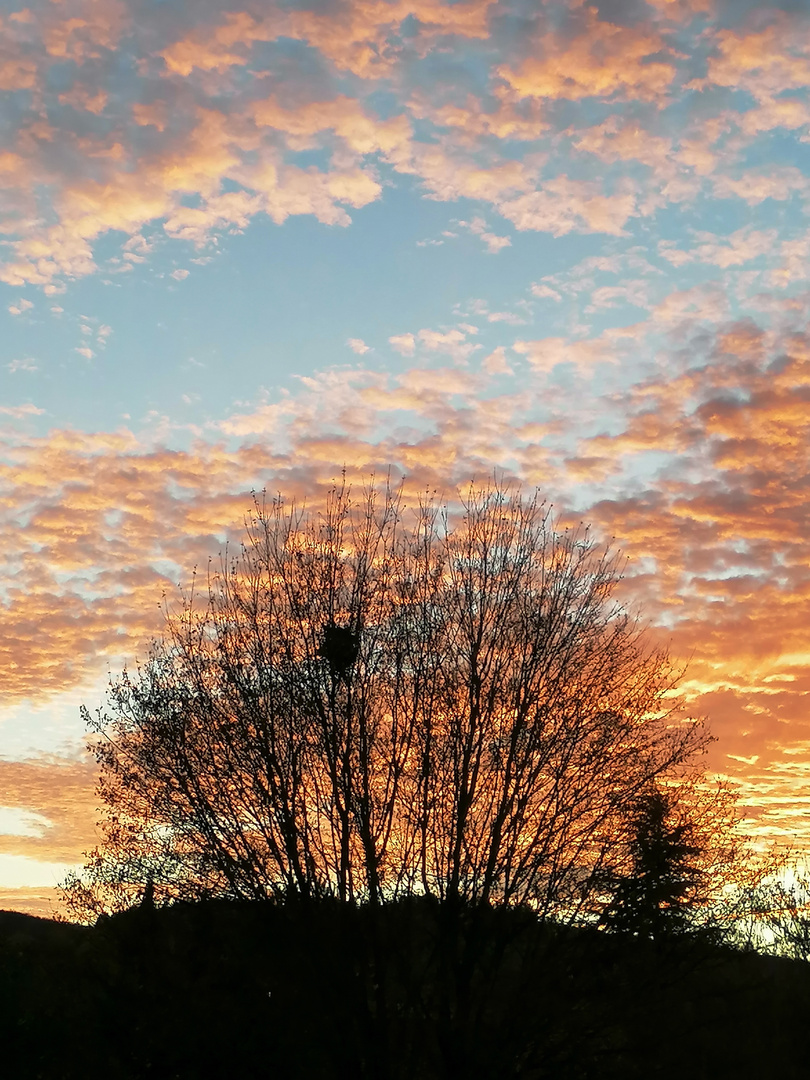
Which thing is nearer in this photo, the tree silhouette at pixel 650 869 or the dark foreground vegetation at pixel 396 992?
the dark foreground vegetation at pixel 396 992

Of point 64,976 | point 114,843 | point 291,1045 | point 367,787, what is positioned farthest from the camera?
point 64,976

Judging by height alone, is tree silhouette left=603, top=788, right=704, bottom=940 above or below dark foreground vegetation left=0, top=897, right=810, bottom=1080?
above

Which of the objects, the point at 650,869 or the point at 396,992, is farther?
the point at 650,869

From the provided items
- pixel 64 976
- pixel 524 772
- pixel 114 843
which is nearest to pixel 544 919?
pixel 524 772

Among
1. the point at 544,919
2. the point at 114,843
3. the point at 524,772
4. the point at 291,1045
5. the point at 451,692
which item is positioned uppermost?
the point at 451,692

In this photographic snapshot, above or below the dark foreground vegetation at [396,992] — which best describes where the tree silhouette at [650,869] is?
above

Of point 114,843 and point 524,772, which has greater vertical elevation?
point 524,772

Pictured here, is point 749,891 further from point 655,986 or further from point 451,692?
point 451,692

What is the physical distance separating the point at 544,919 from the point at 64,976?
20.6 meters

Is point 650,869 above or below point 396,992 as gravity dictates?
above

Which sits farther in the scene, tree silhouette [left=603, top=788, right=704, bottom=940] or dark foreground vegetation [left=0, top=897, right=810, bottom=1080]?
tree silhouette [left=603, top=788, right=704, bottom=940]

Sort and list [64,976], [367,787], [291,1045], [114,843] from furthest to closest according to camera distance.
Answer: [64,976]
[291,1045]
[114,843]
[367,787]

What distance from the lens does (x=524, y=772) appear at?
634 inches

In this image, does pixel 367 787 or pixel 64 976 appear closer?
pixel 367 787
